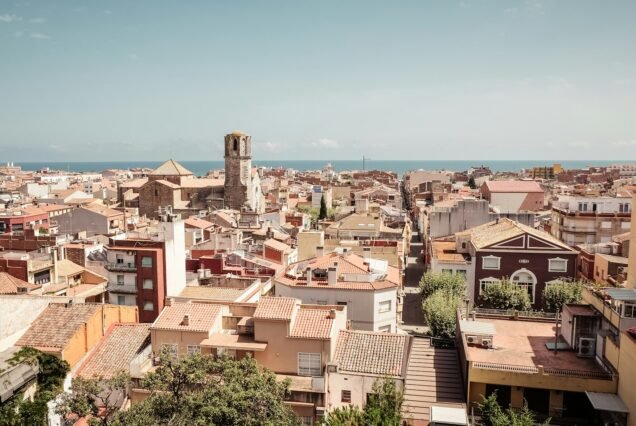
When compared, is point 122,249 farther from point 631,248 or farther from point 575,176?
point 575,176

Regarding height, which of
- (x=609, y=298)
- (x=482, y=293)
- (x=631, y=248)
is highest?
(x=631, y=248)

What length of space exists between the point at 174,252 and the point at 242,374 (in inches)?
664

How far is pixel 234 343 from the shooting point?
72.1 feet

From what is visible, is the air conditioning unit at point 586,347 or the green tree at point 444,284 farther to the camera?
Result: the green tree at point 444,284

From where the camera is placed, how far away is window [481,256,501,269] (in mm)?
36438

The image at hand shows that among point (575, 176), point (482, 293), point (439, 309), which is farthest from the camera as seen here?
point (575, 176)

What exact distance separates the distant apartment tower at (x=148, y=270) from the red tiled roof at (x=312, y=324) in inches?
461

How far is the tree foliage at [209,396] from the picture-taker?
15.0m

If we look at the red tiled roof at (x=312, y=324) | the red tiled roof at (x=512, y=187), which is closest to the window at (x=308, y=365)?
the red tiled roof at (x=312, y=324)

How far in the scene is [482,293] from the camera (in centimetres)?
3559

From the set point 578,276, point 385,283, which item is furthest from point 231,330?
point 578,276

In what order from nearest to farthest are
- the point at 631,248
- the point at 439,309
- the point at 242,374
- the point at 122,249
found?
the point at 242,374 < the point at 631,248 < the point at 439,309 < the point at 122,249

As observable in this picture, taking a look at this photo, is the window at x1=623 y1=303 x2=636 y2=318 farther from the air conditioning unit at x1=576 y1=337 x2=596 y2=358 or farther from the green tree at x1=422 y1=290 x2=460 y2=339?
the green tree at x1=422 y1=290 x2=460 y2=339

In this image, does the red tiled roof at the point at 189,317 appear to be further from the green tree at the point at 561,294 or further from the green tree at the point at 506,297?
the green tree at the point at 561,294
